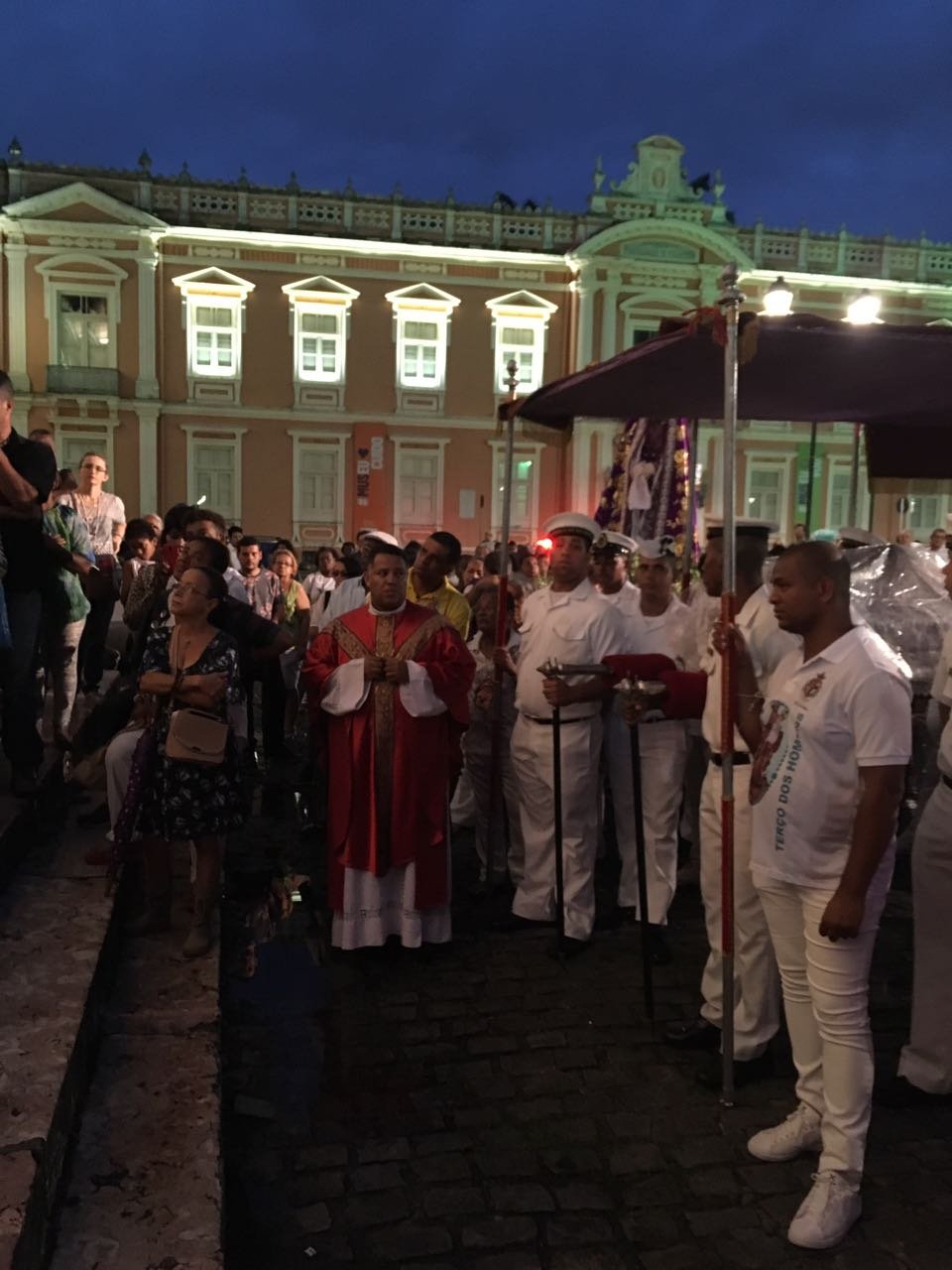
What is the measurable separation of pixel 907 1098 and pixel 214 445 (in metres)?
24.3

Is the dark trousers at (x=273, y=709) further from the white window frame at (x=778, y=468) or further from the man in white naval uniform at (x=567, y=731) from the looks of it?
the white window frame at (x=778, y=468)

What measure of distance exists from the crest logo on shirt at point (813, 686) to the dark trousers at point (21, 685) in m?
3.61

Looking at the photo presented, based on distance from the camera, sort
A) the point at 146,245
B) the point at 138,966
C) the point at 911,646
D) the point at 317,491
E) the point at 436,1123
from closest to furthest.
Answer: the point at 436,1123, the point at 138,966, the point at 911,646, the point at 146,245, the point at 317,491

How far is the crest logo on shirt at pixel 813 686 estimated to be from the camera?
9.30ft

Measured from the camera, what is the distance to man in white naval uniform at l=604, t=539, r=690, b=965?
501cm

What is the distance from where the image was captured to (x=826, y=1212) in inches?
109

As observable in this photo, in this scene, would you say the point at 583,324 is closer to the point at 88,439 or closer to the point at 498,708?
the point at 88,439

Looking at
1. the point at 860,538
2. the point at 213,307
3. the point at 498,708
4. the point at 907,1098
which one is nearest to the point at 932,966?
the point at 907,1098

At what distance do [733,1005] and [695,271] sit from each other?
25.6m

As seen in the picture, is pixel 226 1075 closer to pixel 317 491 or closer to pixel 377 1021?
pixel 377 1021

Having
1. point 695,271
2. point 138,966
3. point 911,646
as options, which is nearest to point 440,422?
point 695,271

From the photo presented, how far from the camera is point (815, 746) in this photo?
2.82m

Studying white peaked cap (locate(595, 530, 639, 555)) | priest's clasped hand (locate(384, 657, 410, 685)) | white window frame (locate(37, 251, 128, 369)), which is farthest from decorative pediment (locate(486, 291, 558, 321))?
priest's clasped hand (locate(384, 657, 410, 685))

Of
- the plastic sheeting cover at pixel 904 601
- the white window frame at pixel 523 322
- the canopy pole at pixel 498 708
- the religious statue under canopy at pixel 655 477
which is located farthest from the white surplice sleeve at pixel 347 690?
the white window frame at pixel 523 322
